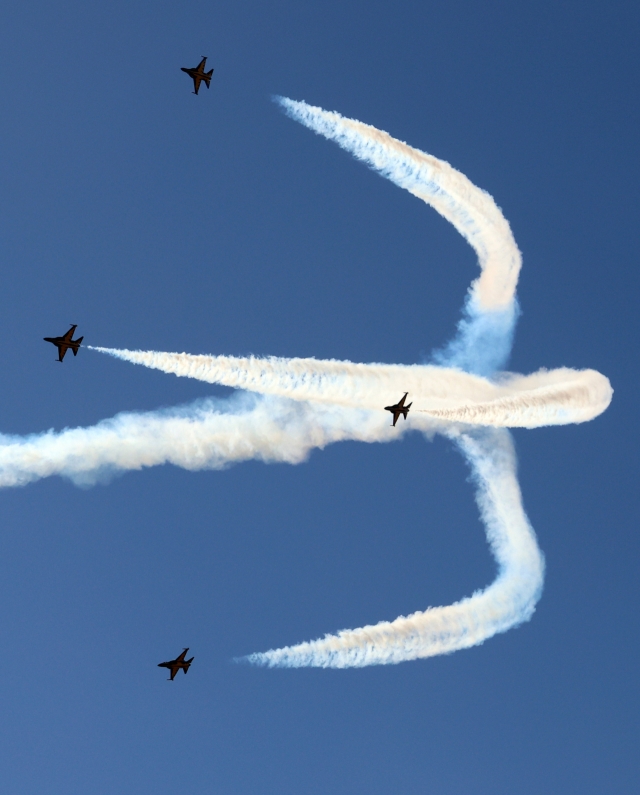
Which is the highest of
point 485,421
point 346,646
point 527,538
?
point 485,421

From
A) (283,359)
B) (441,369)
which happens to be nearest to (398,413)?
(441,369)

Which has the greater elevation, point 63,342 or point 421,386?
point 63,342

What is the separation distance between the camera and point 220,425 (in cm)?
8038

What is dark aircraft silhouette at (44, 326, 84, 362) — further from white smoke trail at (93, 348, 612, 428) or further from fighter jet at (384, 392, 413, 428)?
fighter jet at (384, 392, 413, 428)

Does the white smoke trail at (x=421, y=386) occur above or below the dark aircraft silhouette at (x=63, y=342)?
below

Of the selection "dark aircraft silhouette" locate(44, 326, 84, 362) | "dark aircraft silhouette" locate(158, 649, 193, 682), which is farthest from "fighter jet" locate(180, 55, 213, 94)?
"dark aircraft silhouette" locate(158, 649, 193, 682)

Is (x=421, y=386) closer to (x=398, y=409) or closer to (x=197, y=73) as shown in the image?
(x=398, y=409)

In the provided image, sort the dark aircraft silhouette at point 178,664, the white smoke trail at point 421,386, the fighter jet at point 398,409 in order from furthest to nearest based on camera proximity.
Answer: the dark aircraft silhouette at point 178,664 < the fighter jet at point 398,409 < the white smoke trail at point 421,386

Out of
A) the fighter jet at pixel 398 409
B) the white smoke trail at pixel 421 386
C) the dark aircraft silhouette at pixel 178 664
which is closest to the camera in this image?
the white smoke trail at pixel 421 386

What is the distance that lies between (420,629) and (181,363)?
865 inches

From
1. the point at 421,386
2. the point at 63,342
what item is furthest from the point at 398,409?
the point at 63,342

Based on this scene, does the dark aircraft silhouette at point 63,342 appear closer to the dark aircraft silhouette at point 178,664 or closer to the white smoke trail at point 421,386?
the white smoke trail at point 421,386

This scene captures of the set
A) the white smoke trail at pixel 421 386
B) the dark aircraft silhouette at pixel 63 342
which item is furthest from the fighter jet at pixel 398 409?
the dark aircraft silhouette at pixel 63 342

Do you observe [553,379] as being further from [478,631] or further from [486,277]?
[478,631]
